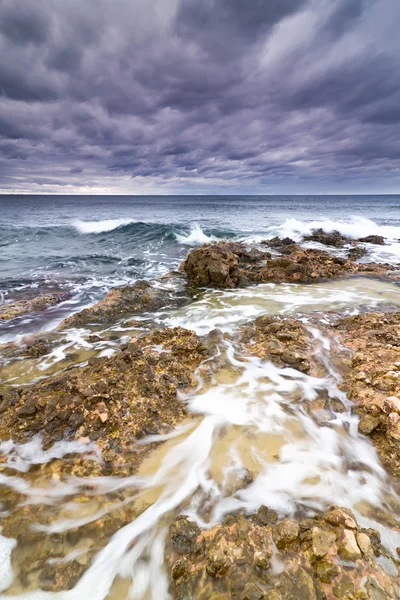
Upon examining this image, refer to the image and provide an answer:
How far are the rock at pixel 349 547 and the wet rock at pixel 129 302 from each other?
5.27 metres

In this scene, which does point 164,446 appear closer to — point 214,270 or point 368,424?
point 368,424

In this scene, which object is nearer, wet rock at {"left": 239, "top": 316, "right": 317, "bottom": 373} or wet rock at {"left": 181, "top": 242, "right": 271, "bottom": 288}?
wet rock at {"left": 239, "top": 316, "right": 317, "bottom": 373}

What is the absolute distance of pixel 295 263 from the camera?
30.9 feet

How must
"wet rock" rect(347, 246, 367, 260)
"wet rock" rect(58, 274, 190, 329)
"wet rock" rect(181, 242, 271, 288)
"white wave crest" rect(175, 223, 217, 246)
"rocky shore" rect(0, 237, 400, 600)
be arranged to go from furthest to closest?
"white wave crest" rect(175, 223, 217, 246) < "wet rock" rect(347, 246, 367, 260) < "wet rock" rect(181, 242, 271, 288) < "wet rock" rect(58, 274, 190, 329) < "rocky shore" rect(0, 237, 400, 600)

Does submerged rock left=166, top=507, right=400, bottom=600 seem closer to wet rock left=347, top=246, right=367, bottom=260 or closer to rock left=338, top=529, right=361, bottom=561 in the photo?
rock left=338, top=529, right=361, bottom=561

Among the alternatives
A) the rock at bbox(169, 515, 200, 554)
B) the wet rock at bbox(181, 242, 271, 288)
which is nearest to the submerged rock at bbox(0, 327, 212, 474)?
the rock at bbox(169, 515, 200, 554)

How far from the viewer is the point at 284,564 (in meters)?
1.78

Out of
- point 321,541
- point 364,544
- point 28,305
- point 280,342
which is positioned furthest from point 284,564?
point 28,305

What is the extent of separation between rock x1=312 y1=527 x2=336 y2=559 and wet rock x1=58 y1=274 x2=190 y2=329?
515 centimetres

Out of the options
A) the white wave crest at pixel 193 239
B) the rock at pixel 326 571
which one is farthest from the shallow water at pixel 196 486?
the white wave crest at pixel 193 239

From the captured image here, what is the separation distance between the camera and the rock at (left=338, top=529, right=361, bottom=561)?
173cm

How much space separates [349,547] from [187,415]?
6.27 ft

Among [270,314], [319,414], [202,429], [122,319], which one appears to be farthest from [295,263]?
[202,429]

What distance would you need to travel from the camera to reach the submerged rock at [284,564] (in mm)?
1623
